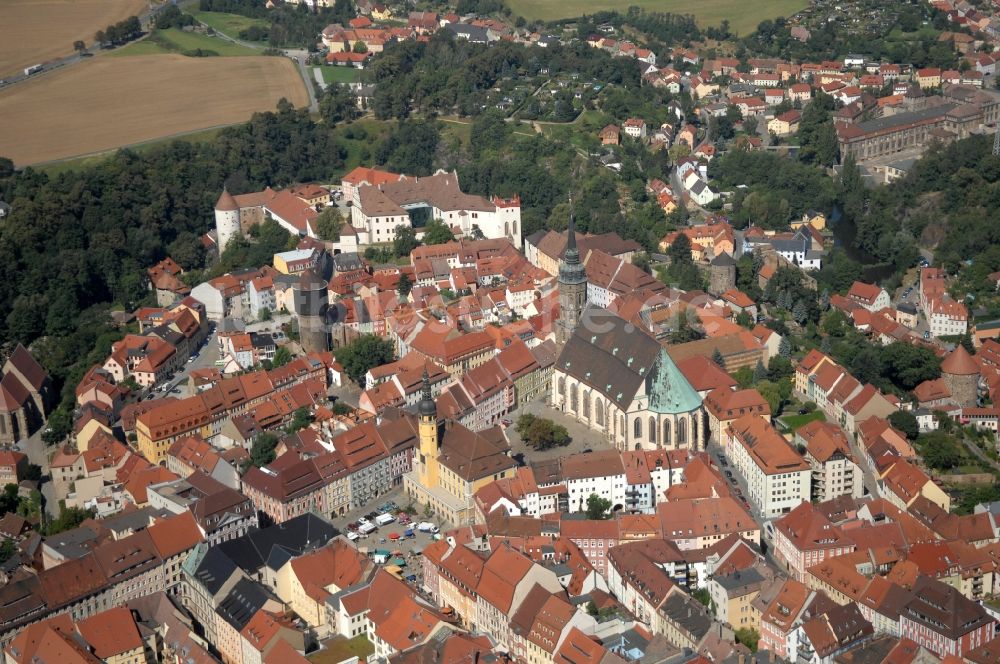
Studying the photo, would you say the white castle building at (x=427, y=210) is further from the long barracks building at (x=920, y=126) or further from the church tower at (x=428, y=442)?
the long barracks building at (x=920, y=126)

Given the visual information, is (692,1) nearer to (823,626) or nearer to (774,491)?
(774,491)

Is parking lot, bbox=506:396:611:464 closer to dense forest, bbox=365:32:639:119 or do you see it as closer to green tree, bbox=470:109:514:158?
green tree, bbox=470:109:514:158

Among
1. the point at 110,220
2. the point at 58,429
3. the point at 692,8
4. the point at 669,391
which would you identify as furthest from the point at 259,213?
the point at 692,8

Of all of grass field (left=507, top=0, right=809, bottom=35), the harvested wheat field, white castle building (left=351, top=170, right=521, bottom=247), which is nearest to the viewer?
white castle building (left=351, top=170, right=521, bottom=247)

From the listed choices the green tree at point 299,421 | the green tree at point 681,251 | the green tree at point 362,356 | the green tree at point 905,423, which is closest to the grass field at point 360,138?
the green tree at point 681,251

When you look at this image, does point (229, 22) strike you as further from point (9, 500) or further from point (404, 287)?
point (9, 500)

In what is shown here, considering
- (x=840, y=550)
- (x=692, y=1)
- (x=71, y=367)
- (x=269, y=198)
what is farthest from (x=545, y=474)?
(x=692, y=1)

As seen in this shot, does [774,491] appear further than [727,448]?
No

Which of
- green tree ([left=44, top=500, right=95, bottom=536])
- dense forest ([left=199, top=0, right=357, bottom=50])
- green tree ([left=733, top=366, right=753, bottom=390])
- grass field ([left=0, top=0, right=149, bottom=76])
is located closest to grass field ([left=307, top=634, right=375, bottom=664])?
green tree ([left=44, top=500, right=95, bottom=536])
